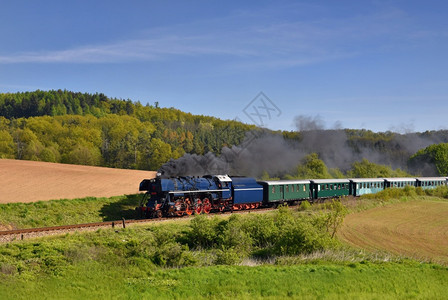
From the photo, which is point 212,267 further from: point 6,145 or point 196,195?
point 6,145

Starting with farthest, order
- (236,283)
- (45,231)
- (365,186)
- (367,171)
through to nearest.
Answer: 1. (367,171)
2. (365,186)
3. (45,231)
4. (236,283)

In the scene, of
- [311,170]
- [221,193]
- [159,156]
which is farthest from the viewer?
[159,156]

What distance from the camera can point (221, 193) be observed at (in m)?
34.6

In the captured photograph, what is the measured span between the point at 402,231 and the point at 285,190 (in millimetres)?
11851

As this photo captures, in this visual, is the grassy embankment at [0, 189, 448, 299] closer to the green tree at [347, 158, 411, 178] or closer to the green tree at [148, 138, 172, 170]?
the green tree at [347, 158, 411, 178]

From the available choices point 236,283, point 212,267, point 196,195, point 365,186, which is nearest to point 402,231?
point 196,195

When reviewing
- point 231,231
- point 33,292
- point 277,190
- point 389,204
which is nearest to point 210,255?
point 231,231

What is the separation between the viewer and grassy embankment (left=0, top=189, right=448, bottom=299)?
14805 mm

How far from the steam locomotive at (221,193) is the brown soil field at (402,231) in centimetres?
527

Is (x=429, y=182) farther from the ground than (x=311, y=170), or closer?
closer

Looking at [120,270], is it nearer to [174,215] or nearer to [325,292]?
[325,292]

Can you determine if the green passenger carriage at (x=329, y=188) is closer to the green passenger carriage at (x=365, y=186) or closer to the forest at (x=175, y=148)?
the green passenger carriage at (x=365, y=186)

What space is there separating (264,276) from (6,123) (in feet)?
392

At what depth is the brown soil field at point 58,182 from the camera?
4062 centimetres
